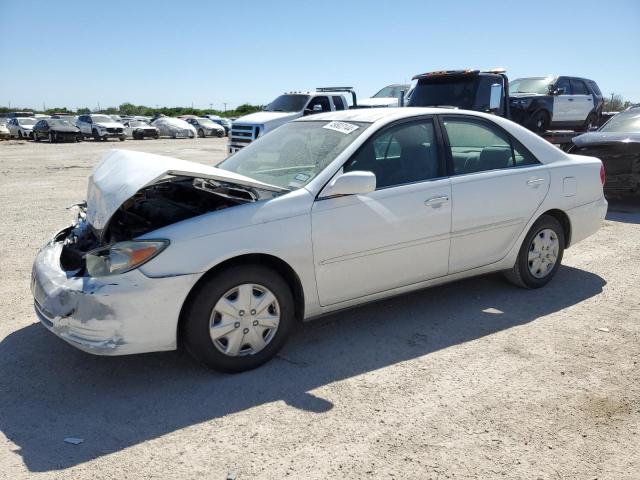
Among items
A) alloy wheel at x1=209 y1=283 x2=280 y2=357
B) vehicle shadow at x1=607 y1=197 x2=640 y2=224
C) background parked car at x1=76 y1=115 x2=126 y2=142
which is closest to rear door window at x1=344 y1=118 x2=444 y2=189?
alloy wheel at x1=209 y1=283 x2=280 y2=357

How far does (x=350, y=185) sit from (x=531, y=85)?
13886 millimetres

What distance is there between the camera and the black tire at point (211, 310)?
3271 mm

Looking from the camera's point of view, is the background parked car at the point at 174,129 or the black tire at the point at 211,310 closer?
the black tire at the point at 211,310

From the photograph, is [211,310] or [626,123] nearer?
[211,310]

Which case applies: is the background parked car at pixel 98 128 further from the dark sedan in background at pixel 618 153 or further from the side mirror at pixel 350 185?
the side mirror at pixel 350 185

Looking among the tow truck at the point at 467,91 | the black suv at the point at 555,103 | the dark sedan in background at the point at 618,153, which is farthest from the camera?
the black suv at the point at 555,103

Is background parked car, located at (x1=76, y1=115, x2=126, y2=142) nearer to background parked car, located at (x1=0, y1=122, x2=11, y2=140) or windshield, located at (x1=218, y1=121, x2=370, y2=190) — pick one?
background parked car, located at (x1=0, y1=122, x2=11, y2=140)

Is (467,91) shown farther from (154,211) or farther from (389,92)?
(154,211)

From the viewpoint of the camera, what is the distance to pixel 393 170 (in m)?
4.07

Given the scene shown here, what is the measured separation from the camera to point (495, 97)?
11320 mm

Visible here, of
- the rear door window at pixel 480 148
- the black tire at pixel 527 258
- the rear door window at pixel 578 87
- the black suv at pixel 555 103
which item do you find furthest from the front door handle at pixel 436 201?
the rear door window at pixel 578 87

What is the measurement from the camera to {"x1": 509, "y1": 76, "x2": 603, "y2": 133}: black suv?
48.5ft

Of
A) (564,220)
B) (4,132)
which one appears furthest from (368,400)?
(4,132)

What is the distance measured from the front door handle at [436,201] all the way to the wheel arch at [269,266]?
1166 mm
